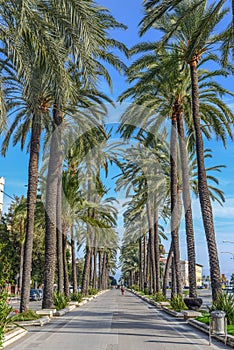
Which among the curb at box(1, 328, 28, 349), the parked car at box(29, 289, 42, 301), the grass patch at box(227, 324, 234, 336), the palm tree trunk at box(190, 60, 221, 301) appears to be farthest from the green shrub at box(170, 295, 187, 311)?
the parked car at box(29, 289, 42, 301)

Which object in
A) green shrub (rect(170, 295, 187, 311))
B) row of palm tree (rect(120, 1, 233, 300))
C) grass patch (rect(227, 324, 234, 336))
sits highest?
row of palm tree (rect(120, 1, 233, 300))

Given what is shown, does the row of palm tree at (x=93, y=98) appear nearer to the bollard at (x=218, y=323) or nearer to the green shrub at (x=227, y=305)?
the green shrub at (x=227, y=305)

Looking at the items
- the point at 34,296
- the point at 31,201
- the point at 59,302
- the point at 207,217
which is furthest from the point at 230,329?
the point at 34,296

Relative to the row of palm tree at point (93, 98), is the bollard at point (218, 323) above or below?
below

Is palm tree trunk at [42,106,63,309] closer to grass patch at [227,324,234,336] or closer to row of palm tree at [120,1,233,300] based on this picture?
row of palm tree at [120,1,233,300]

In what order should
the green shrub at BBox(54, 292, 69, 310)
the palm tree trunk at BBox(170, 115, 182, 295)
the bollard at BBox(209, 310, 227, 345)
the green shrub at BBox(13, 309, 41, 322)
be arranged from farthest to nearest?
1. the palm tree trunk at BBox(170, 115, 182, 295)
2. the green shrub at BBox(54, 292, 69, 310)
3. the green shrub at BBox(13, 309, 41, 322)
4. the bollard at BBox(209, 310, 227, 345)

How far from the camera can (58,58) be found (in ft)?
43.4

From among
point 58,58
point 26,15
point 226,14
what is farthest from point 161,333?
point 226,14

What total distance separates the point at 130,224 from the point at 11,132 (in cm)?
4337

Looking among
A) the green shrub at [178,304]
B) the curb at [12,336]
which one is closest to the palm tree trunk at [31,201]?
the curb at [12,336]

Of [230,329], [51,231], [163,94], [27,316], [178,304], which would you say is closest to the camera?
[230,329]

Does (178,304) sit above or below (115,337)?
above

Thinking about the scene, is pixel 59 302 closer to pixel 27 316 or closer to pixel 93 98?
pixel 27 316

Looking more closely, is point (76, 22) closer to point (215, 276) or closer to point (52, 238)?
point (215, 276)
